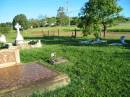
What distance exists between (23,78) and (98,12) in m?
16.0

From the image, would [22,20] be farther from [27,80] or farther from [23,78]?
[27,80]

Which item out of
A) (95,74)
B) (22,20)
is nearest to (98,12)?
(95,74)

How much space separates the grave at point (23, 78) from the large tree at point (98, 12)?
13563mm

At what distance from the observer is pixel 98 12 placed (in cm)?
2202

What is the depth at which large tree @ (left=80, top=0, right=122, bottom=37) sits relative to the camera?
2155cm

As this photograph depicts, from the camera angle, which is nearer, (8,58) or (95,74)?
(95,74)

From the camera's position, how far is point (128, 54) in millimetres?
12539

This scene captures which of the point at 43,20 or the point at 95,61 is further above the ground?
the point at 43,20

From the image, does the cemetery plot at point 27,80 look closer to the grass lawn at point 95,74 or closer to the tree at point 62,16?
the grass lawn at point 95,74

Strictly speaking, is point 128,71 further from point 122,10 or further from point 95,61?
point 122,10

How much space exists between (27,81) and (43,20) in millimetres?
86873

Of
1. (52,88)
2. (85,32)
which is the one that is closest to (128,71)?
(52,88)

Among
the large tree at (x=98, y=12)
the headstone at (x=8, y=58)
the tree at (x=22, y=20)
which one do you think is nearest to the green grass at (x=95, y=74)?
the headstone at (x=8, y=58)

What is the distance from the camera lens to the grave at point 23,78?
22.6 feet
